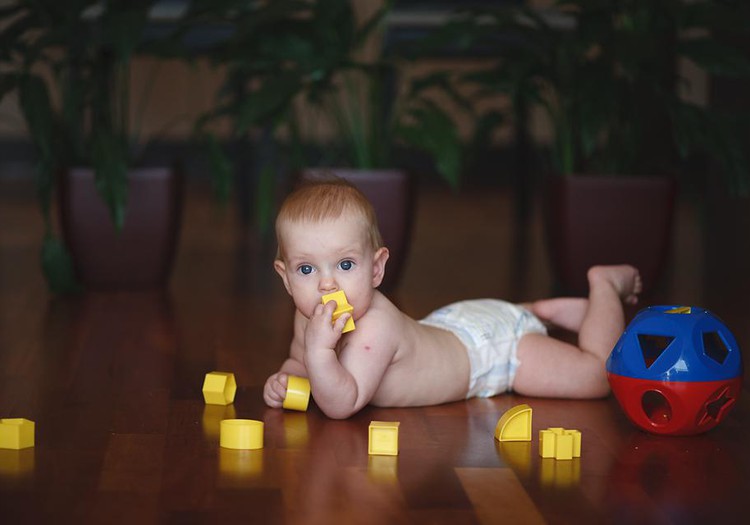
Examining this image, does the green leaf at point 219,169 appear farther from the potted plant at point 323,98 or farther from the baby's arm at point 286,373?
the baby's arm at point 286,373

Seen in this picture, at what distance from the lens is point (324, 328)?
66.7 inches

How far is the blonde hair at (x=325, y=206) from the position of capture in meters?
1.75

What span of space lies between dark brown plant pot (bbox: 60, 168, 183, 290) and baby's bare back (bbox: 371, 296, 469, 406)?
1.29 m

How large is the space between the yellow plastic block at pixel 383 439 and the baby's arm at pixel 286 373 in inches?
11.0

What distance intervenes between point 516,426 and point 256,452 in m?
0.37

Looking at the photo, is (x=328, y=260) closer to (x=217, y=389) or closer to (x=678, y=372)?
(x=217, y=389)

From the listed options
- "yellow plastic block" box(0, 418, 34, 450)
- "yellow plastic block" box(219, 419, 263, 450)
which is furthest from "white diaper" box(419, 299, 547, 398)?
"yellow plastic block" box(0, 418, 34, 450)

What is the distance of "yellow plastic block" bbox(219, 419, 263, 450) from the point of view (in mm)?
1634

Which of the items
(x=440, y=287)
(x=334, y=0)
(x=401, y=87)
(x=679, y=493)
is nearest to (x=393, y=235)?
(x=440, y=287)

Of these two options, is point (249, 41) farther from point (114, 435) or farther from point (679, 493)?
point (679, 493)

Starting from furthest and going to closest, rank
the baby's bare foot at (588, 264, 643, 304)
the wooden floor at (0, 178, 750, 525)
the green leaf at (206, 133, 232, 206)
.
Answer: the green leaf at (206, 133, 232, 206) < the baby's bare foot at (588, 264, 643, 304) < the wooden floor at (0, 178, 750, 525)

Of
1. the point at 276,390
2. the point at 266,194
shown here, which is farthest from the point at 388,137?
the point at 276,390

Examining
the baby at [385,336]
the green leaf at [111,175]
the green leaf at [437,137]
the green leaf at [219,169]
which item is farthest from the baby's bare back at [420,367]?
the green leaf at [219,169]

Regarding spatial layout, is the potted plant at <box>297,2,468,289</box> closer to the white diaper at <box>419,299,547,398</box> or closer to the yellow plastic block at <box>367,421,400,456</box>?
the white diaper at <box>419,299,547,398</box>
